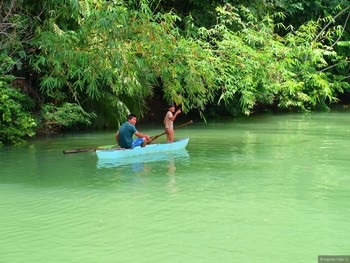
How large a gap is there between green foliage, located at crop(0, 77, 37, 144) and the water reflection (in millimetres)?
2903

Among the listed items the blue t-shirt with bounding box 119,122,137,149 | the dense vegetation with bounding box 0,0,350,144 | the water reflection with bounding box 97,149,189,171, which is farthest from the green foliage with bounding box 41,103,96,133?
the blue t-shirt with bounding box 119,122,137,149

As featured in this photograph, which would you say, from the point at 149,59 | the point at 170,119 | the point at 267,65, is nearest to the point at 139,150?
the point at 170,119

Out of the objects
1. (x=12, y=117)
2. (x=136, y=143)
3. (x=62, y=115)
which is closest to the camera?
(x=136, y=143)

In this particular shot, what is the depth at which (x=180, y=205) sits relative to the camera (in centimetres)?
839

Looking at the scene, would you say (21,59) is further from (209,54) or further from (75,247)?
(75,247)

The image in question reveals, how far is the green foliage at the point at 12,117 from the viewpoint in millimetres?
13742

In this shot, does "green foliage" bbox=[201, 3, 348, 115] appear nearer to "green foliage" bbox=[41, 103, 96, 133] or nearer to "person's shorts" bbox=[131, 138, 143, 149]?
"green foliage" bbox=[41, 103, 96, 133]

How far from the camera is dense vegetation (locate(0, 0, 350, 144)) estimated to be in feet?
42.3

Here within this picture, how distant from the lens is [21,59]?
49.4ft

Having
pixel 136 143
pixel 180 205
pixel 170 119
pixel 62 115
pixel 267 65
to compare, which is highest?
pixel 267 65

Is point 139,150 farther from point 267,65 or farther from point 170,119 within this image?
point 267,65

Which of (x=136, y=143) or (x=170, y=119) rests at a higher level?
(x=170, y=119)

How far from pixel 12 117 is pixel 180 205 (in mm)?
7096

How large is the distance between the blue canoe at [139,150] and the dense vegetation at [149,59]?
4.42 ft
